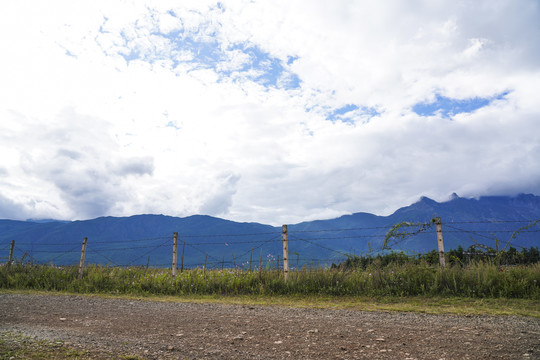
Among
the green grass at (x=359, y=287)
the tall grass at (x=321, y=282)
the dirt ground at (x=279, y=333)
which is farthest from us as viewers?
the tall grass at (x=321, y=282)

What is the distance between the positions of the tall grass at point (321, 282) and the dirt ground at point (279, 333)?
3.51 m

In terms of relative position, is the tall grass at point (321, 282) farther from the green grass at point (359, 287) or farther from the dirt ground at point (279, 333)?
the dirt ground at point (279, 333)

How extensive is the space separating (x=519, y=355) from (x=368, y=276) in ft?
26.1

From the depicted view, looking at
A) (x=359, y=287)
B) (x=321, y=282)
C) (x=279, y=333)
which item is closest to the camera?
(x=279, y=333)

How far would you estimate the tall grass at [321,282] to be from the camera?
11.5 metres

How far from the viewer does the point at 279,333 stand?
6.82 meters

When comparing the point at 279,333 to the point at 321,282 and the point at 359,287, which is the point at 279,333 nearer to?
the point at 359,287

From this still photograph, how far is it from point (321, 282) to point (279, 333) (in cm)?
688

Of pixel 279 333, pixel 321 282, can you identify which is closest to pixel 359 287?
pixel 321 282

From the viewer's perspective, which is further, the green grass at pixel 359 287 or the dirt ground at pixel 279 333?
the green grass at pixel 359 287

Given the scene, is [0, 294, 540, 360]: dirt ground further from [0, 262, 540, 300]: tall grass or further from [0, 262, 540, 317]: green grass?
[0, 262, 540, 300]: tall grass

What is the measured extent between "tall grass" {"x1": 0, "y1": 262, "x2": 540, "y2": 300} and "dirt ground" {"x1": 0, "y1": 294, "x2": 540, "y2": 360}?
3508 millimetres

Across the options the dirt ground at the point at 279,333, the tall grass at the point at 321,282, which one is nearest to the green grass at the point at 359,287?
the tall grass at the point at 321,282

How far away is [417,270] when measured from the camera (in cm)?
1281
